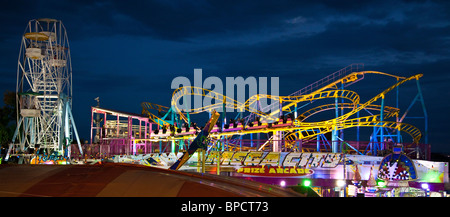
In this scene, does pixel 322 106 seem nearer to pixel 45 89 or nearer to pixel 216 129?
pixel 216 129

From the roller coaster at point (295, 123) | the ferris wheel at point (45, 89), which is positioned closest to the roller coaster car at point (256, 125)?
the roller coaster at point (295, 123)

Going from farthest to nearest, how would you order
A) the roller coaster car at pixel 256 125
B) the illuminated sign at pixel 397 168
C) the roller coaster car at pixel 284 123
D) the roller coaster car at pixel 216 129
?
the roller coaster car at pixel 216 129
the roller coaster car at pixel 256 125
the roller coaster car at pixel 284 123
the illuminated sign at pixel 397 168

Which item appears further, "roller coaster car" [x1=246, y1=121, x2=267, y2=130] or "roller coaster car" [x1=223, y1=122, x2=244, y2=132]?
"roller coaster car" [x1=223, y1=122, x2=244, y2=132]

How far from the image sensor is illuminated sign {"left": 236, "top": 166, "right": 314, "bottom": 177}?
87.7 feet

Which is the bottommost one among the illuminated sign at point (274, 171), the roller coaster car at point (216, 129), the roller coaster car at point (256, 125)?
the illuminated sign at point (274, 171)

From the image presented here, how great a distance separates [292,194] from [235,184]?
37.5 inches

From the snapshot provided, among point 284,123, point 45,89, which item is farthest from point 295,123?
point 45,89

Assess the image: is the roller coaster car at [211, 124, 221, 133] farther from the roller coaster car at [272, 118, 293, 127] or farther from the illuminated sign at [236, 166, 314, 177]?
the illuminated sign at [236, 166, 314, 177]

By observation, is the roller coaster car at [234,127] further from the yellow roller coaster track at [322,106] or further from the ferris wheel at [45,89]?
the ferris wheel at [45,89]

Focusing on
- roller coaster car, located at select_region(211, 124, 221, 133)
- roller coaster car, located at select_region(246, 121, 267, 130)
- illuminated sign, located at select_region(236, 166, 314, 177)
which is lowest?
illuminated sign, located at select_region(236, 166, 314, 177)

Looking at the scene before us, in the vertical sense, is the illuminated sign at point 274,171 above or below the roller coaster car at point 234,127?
below

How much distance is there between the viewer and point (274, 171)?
89.7 ft

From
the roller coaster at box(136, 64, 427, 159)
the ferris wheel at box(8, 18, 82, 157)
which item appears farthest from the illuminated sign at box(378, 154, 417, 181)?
the ferris wheel at box(8, 18, 82, 157)

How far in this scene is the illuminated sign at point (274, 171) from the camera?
26.7 meters
